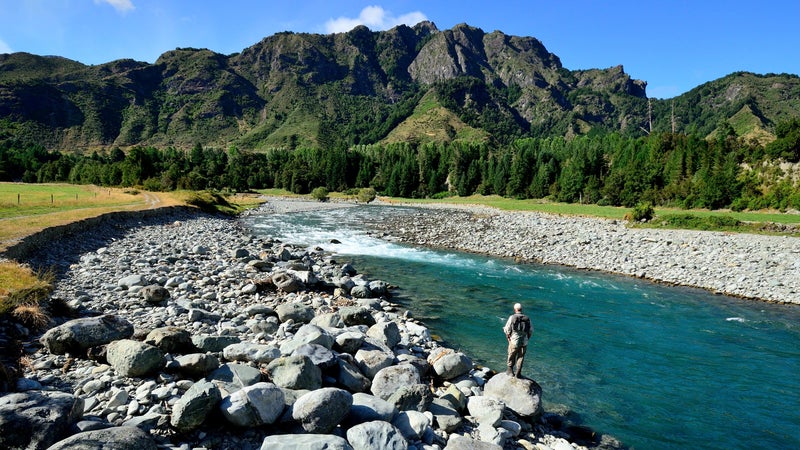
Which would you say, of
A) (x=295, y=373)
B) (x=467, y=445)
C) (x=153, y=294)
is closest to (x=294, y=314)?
(x=153, y=294)

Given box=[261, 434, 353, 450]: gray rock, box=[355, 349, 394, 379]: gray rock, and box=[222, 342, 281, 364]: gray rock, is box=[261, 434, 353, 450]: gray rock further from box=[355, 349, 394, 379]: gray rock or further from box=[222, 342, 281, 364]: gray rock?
box=[355, 349, 394, 379]: gray rock

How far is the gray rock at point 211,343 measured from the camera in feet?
32.9

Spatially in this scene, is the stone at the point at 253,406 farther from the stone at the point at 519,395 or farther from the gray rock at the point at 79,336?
the stone at the point at 519,395

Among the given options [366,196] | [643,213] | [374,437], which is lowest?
[374,437]

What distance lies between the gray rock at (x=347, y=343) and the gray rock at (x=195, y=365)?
3464mm

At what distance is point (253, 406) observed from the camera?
7285 mm

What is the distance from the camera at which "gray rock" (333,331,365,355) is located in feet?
37.1

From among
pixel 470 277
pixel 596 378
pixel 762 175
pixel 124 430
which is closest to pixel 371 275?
pixel 470 277

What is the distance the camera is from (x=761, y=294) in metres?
23.2

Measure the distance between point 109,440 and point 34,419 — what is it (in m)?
1.21

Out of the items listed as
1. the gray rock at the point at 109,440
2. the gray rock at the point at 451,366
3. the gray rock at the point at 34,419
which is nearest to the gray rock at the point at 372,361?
the gray rock at the point at 451,366

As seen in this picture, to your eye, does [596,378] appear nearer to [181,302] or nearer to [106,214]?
[181,302]

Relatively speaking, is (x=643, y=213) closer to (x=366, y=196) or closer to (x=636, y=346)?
(x=636, y=346)

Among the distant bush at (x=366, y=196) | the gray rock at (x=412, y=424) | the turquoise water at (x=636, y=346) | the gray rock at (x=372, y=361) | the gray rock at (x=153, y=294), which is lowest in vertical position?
the turquoise water at (x=636, y=346)
